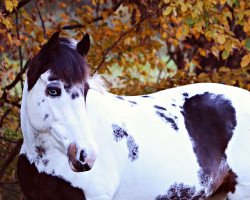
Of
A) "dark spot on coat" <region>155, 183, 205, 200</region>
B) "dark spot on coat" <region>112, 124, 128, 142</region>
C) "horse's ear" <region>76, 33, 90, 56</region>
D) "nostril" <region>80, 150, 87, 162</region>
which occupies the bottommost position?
"dark spot on coat" <region>155, 183, 205, 200</region>

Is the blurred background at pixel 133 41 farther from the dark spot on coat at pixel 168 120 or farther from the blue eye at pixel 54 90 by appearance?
the blue eye at pixel 54 90

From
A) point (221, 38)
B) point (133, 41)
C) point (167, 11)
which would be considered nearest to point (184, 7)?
point (167, 11)

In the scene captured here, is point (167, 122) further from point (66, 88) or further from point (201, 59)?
point (201, 59)

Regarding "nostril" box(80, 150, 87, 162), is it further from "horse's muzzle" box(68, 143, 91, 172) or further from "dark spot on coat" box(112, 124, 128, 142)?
"dark spot on coat" box(112, 124, 128, 142)

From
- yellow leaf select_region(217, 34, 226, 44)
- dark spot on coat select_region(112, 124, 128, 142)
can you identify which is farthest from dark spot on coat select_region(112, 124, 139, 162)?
yellow leaf select_region(217, 34, 226, 44)

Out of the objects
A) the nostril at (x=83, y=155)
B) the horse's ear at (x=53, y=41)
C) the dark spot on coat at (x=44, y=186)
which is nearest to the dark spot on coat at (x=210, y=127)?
the dark spot on coat at (x=44, y=186)

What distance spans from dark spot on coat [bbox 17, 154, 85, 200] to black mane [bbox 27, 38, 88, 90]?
48 centimetres

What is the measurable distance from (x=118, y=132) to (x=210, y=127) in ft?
2.22

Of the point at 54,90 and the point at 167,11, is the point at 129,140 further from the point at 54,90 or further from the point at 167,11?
the point at 167,11

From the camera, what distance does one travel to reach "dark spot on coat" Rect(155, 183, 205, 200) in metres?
3.49

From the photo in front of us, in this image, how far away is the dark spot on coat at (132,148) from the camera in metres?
3.38

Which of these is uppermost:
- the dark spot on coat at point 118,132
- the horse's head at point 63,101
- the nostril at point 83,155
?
the horse's head at point 63,101

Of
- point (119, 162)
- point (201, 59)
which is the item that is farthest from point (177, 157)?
point (201, 59)

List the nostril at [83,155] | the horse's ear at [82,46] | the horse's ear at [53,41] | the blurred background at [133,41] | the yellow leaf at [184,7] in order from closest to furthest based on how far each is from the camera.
Result: the nostril at [83,155] → the horse's ear at [53,41] → the horse's ear at [82,46] → the yellow leaf at [184,7] → the blurred background at [133,41]
